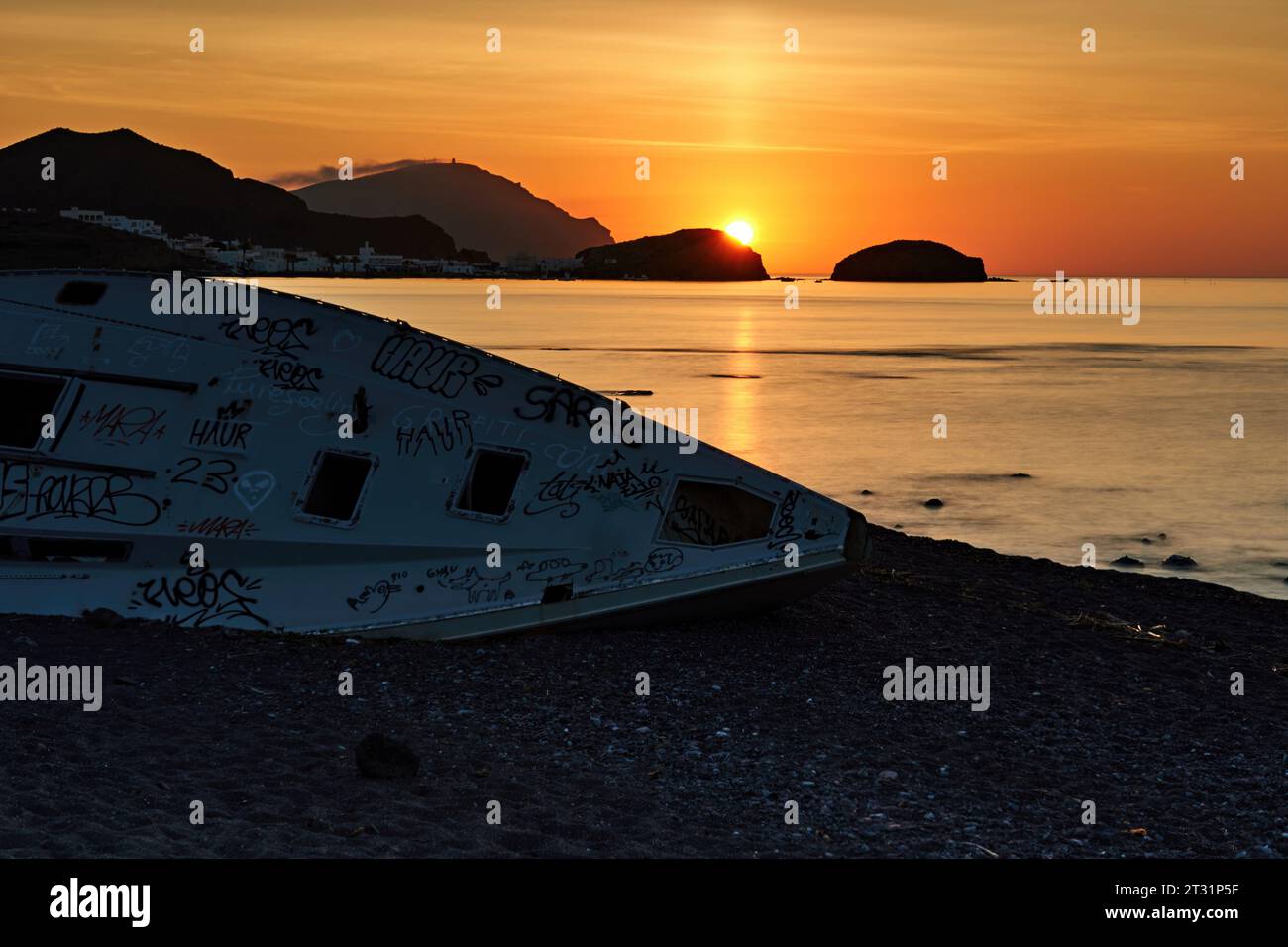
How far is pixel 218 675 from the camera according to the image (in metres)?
12.1

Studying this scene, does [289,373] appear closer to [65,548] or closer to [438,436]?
[438,436]

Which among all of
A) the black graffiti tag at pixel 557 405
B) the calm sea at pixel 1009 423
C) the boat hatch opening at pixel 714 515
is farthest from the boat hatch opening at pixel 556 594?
the calm sea at pixel 1009 423

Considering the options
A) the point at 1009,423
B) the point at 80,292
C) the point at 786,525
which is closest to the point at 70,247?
the point at 1009,423

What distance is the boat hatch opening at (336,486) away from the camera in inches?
569

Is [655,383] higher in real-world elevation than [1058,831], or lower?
higher

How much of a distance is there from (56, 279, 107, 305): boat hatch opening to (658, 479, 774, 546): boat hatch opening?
7231mm

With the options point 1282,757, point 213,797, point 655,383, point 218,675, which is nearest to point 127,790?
point 213,797

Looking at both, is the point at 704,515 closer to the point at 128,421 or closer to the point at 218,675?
the point at 218,675

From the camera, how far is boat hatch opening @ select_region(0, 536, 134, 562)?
14203 mm

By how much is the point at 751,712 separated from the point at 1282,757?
186 inches

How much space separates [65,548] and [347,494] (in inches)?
120

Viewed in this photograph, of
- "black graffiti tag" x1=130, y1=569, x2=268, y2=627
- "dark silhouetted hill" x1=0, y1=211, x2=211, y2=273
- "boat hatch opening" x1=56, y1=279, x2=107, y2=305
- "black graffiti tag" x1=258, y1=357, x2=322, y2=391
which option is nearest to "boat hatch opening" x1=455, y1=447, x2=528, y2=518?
"black graffiti tag" x1=258, y1=357, x2=322, y2=391

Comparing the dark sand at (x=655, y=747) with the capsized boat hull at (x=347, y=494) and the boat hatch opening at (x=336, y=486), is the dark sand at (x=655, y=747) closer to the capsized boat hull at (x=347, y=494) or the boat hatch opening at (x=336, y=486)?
the capsized boat hull at (x=347, y=494)

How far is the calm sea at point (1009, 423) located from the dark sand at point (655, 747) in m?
14.0
